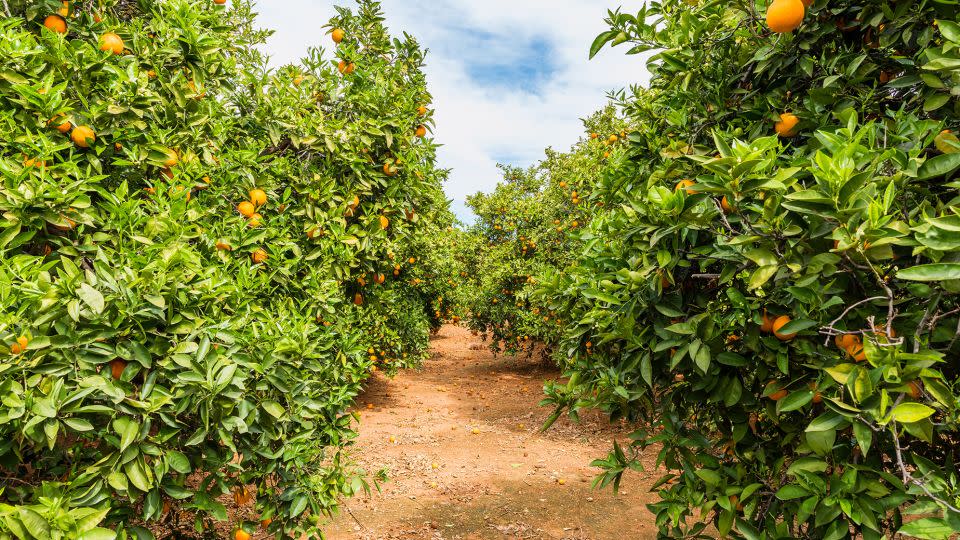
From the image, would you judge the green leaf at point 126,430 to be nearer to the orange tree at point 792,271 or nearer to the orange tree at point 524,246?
the orange tree at point 792,271

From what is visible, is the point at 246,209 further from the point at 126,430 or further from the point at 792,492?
the point at 792,492

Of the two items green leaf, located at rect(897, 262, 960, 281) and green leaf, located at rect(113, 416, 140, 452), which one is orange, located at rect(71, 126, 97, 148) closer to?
green leaf, located at rect(113, 416, 140, 452)

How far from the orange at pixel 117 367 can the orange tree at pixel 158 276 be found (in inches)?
0.4

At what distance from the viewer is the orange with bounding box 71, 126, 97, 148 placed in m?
2.57

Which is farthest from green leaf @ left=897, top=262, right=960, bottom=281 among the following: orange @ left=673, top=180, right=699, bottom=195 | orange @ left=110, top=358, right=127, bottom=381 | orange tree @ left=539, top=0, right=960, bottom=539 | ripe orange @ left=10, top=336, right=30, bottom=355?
ripe orange @ left=10, top=336, right=30, bottom=355

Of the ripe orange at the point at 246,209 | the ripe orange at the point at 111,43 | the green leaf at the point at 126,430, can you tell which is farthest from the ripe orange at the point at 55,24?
the green leaf at the point at 126,430

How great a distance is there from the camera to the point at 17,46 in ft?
7.67

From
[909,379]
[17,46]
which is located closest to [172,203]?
[17,46]

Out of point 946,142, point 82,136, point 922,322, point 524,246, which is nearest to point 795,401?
point 922,322

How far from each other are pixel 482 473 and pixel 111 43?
Result: 5.35 metres

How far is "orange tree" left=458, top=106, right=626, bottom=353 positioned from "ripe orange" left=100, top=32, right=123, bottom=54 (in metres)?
6.80

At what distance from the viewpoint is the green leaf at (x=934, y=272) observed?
4.08ft

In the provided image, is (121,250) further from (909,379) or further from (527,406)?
(527,406)

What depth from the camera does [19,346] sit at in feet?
5.88
